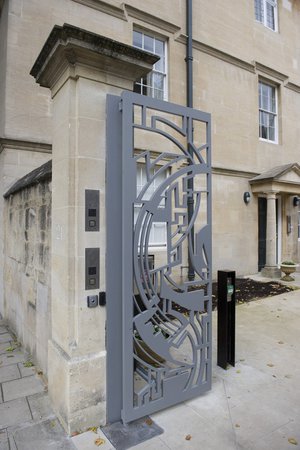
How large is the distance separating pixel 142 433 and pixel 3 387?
1655 mm

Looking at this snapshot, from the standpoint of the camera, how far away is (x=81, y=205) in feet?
8.34

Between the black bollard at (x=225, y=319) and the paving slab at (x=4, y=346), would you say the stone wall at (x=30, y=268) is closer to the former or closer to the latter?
the paving slab at (x=4, y=346)

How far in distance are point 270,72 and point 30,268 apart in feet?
34.9

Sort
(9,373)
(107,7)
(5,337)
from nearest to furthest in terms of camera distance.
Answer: (9,373), (5,337), (107,7)

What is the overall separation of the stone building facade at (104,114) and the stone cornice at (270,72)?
0.20ft

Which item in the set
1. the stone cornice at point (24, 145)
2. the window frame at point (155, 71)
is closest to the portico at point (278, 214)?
the window frame at point (155, 71)

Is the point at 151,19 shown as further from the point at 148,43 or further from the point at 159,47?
the point at 159,47

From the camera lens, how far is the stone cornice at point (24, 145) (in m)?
6.18

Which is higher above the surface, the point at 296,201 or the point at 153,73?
the point at 153,73

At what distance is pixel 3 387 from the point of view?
10.7ft

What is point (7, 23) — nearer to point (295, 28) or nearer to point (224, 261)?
point (224, 261)

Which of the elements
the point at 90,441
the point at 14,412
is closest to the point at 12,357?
the point at 14,412

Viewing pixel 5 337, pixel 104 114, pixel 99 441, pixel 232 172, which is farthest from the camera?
pixel 232 172

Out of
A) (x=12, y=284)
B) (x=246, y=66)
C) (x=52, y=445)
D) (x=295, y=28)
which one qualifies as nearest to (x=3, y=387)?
(x=52, y=445)
